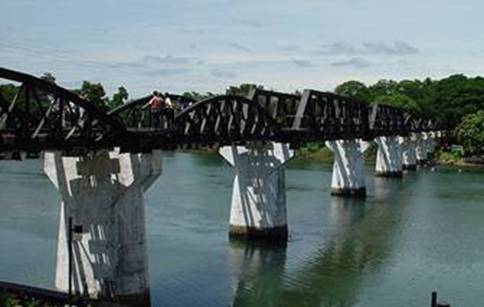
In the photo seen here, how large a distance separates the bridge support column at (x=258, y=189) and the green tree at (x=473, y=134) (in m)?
84.6

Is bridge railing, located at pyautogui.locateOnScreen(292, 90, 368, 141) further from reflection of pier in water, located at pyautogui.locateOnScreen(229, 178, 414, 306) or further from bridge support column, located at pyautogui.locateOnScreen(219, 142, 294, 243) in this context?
reflection of pier in water, located at pyautogui.locateOnScreen(229, 178, 414, 306)

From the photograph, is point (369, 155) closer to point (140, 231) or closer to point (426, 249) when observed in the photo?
point (426, 249)

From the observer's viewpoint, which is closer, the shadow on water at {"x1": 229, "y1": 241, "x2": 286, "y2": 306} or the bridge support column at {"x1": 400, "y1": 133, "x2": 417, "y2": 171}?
the shadow on water at {"x1": 229, "y1": 241, "x2": 286, "y2": 306}

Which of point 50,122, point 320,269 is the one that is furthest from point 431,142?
point 50,122

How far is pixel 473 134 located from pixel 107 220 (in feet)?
340

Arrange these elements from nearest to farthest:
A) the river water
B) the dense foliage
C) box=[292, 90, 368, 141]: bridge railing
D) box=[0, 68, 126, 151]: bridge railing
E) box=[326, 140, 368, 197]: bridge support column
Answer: box=[0, 68, 126, 151]: bridge railing
the river water
box=[292, 90, 368, 141]: bridge railing
box=[326, 140, 368, 197]: bridge support column
the dense foliage

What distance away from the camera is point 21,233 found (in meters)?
48.8

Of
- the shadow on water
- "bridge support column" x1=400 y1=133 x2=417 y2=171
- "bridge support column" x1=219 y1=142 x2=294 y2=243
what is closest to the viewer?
the shadow on water

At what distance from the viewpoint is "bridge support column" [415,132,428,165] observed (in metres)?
125

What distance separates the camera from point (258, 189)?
157 ft

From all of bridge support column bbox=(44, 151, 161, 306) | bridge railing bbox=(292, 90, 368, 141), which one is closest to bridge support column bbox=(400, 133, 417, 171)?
bridge railing bbox=(292, 90, 368, 141)

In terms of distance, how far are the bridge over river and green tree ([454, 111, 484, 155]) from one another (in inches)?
3208

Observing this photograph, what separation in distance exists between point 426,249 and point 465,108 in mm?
100949

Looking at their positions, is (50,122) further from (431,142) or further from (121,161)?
(431,142)
